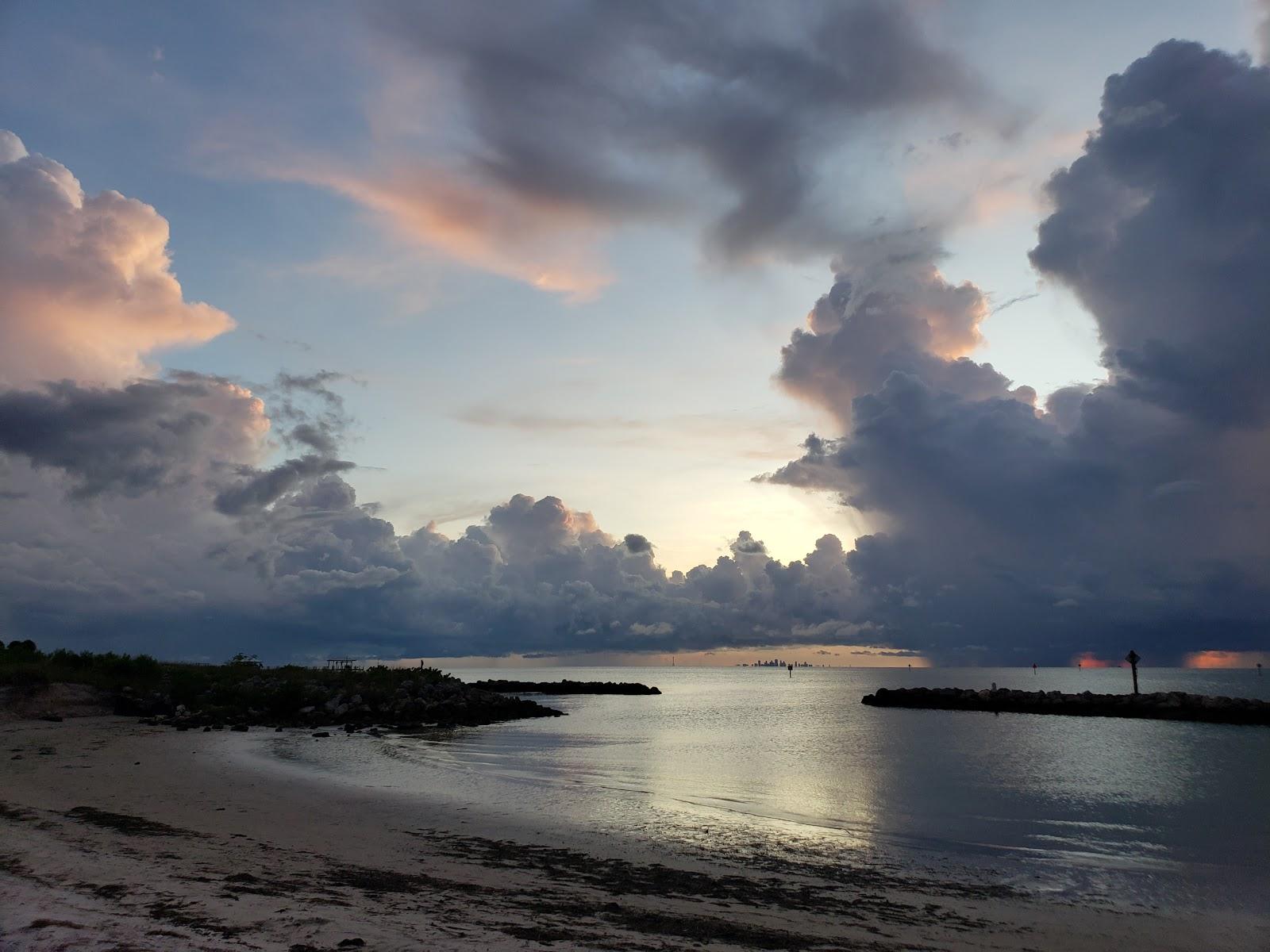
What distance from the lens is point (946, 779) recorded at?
107ft

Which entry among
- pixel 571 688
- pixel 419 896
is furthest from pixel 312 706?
pixel 571 688

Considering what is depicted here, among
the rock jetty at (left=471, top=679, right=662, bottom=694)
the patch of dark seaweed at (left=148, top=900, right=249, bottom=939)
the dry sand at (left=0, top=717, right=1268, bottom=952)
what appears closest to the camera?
the patch of dark seaweed at (left=148, top=900, right=249, bottom=939)

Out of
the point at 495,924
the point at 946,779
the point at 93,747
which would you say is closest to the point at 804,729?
the point at 946,779

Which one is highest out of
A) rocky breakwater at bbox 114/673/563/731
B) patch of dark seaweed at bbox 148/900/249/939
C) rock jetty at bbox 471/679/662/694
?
patch of dark seaweed at bbox 148/900/249/939

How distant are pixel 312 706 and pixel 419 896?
50087mm

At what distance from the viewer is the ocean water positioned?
58.9 feet

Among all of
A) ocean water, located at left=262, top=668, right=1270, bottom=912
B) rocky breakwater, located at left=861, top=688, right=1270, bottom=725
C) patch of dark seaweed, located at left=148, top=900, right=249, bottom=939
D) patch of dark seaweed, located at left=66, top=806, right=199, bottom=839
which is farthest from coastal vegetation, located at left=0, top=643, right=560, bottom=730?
rocky breakwater, located at left=861, top=688, right=1270, bottom=725

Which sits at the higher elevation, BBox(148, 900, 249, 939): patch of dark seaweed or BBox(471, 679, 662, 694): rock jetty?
BBox(148, 900, 249, 939): patch of dark seaweed

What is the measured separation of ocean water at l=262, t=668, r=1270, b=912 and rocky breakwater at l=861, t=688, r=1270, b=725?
10029 millimetres

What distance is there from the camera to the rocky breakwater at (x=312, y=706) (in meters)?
47.8

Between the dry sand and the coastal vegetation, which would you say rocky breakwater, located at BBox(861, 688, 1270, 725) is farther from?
the dry sand

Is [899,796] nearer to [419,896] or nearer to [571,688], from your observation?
[419,896]

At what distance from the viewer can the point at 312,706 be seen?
56031mm

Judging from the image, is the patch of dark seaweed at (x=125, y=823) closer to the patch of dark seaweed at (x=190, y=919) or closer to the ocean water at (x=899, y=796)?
the patch of dark seaweed at (x=190, y=919)
